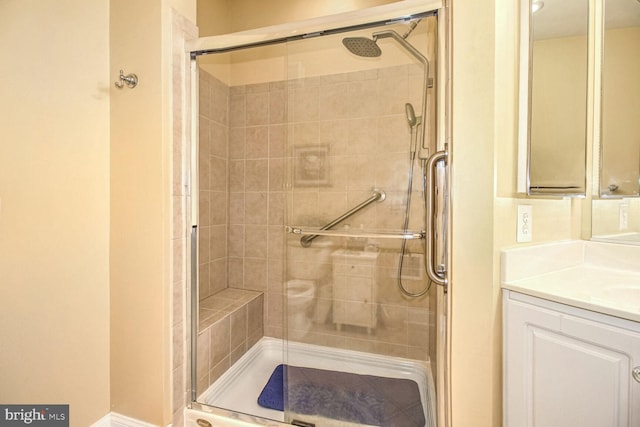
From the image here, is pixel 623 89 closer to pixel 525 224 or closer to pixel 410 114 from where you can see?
pixel 525 224

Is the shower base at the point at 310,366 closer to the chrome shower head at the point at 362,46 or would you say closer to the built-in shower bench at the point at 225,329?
the built-in shower bench at the point at 225,329

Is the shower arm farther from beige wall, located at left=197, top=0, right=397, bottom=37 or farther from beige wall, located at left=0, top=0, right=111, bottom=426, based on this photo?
beige wall, located at left=0, top=0, right=111, bottom=426

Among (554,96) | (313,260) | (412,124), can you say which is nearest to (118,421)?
(313,260)

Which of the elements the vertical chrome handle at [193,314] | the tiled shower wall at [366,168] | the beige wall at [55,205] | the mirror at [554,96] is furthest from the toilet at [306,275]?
the mirror at [554,96]

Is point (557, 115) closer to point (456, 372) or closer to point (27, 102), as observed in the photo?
point (456, 372)

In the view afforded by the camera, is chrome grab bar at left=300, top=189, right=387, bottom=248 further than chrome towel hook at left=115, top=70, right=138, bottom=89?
Yes

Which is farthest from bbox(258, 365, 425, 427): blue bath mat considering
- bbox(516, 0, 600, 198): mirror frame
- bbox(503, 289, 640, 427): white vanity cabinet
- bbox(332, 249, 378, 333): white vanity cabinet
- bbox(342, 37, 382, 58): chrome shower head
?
bbox(342, 37, 382, 58): chrome shower head

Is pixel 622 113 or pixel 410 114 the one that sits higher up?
pixel 410 114

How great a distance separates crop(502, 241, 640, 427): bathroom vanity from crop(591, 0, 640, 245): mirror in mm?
165

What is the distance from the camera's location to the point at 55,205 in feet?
3.73

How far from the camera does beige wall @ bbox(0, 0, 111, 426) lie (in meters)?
1.02

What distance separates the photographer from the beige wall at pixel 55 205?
1022 mm

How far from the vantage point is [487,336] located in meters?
1.00

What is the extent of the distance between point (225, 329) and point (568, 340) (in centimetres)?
166
